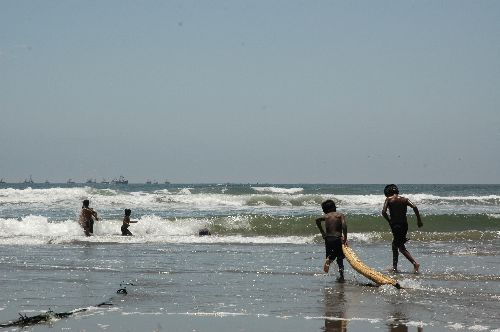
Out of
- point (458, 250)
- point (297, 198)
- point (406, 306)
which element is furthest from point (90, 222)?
point (297, 198)

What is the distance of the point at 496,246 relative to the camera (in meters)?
18.5

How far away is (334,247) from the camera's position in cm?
1153

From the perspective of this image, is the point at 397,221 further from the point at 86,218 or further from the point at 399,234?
the point at 86,218

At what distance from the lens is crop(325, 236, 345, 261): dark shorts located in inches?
453

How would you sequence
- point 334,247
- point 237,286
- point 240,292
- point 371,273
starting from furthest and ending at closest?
point 334,247 < point 371,273 < point 237,286 < point 240,292

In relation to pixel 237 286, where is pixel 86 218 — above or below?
above

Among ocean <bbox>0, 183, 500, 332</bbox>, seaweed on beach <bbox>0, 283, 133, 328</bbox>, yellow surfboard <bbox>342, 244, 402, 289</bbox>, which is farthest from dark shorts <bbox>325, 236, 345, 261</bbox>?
seaweed on beach <bbox>0, 283, 133, 328</bbox>

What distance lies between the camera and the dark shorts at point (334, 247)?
453 inches

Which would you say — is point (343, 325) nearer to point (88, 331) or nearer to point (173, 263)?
point (88, 331)

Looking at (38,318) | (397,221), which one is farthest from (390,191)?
(38,318)

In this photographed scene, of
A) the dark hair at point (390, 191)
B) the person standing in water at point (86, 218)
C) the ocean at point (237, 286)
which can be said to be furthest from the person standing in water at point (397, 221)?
the person standing in water at point (86, 218)

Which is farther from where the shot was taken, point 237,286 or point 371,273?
point 371,273

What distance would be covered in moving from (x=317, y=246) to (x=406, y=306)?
33.9ft

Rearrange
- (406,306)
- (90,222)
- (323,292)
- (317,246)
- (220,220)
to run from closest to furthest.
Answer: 1. (406,306)
2. (323,292)
3. (317,246)
4. (90,222)
5. (220,220)
